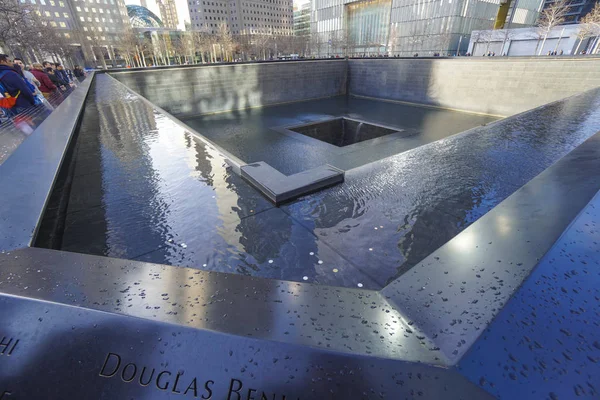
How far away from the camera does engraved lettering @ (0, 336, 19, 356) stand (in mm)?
792

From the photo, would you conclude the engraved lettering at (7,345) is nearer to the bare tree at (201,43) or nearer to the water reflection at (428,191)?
the water reflection at (428,191)

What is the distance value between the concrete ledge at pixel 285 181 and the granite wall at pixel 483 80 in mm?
13275

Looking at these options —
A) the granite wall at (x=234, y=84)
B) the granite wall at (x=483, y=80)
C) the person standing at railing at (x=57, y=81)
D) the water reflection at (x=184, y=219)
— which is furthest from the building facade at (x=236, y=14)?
the water reflection at (x=184, y=219)

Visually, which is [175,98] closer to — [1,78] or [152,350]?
[1,78]

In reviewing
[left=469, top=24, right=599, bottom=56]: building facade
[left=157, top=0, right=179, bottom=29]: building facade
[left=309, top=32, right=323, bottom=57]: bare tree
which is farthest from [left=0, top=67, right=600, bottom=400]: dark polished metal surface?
[left=157, top=0, right=179, bottom=29]: building facade

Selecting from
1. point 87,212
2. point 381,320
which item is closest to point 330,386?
point 381,320

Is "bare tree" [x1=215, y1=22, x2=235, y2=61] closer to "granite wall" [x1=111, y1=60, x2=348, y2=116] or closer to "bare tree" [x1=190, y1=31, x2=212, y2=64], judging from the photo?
"bare tree" [x1=190, y1=31, x2=212, y2=64]

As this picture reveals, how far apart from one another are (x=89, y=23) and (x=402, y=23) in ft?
235

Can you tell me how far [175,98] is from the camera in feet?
46.8

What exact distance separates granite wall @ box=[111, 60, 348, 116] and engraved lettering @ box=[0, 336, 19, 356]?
15.0 metres

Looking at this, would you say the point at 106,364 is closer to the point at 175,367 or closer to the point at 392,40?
the point at 175,367

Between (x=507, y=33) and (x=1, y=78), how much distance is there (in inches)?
1651

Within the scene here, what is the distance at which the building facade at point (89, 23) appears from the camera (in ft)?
158

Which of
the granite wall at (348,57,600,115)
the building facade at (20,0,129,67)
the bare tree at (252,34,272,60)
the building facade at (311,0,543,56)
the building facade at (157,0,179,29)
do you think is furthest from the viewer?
the building facade at (157,0,179,29)
